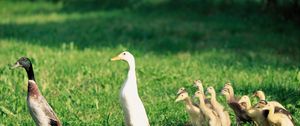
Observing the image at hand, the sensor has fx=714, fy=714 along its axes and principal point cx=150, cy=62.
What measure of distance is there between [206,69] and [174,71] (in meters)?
0.73

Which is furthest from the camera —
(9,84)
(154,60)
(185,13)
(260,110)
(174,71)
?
(185,13)

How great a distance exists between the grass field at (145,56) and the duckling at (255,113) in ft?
A: 3.05

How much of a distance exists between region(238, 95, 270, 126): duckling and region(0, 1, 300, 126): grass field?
3.05ft

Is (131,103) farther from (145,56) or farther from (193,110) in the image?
(145,56)

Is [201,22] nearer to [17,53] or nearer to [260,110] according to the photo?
[17,53]

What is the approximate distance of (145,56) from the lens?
636 inches

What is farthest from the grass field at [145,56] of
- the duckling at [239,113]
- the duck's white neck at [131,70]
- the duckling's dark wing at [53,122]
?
the duck's white neck at [131,70]

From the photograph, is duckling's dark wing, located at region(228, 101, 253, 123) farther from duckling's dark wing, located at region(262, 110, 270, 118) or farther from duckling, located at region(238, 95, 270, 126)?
duckling's dark wing, located at region(262, 110, 270, 118)

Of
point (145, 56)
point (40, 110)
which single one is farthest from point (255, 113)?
point (145, 56)

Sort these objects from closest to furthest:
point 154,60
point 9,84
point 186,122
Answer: point 186,122 → point 9,84 → point 154,60

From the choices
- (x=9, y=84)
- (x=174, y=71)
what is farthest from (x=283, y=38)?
(x=9, y=84)

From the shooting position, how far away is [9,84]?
11.8 metres

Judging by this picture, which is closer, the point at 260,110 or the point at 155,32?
the point at 260,110

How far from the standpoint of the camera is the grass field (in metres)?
10.5
